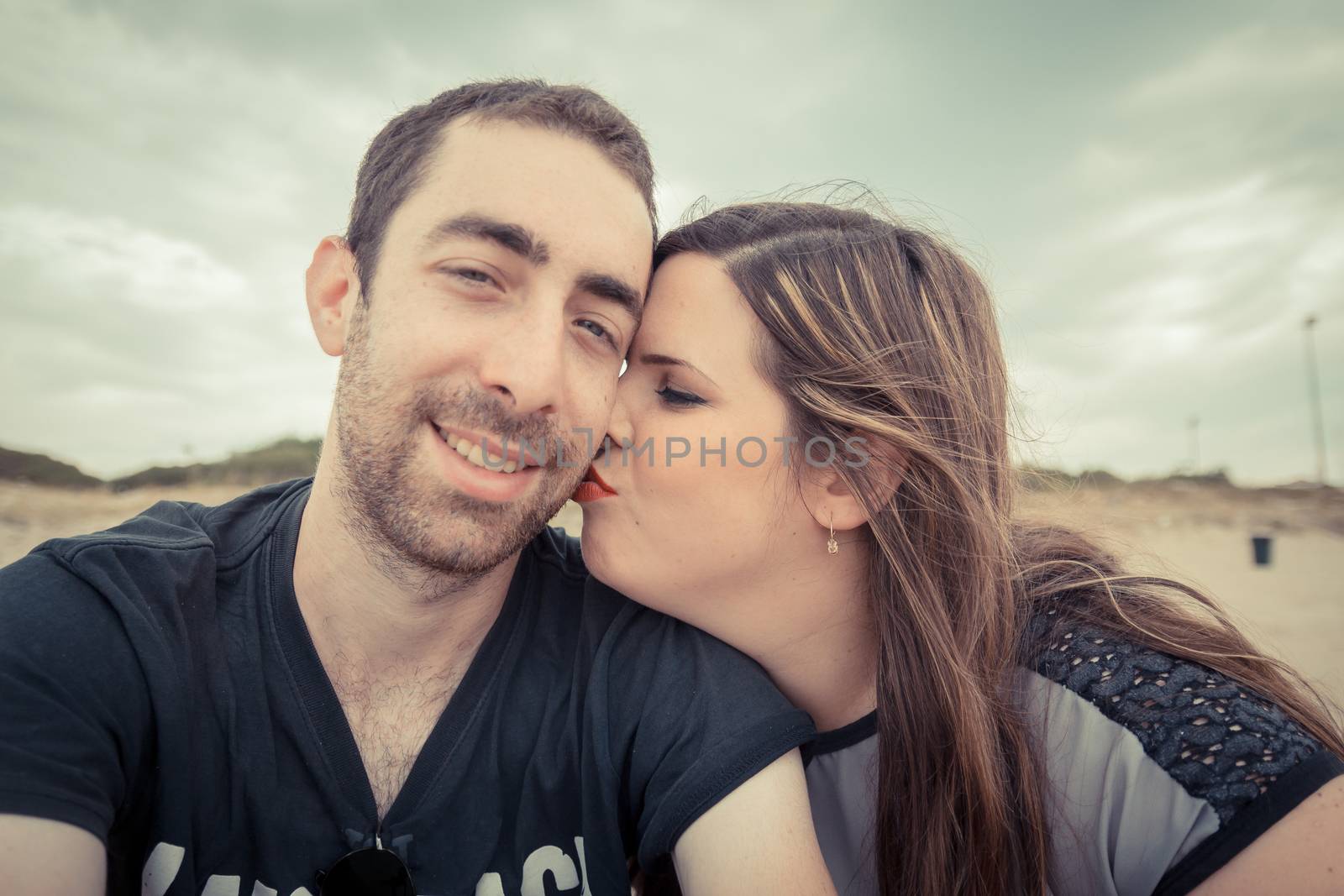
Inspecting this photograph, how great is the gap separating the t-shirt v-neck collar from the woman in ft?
1.63

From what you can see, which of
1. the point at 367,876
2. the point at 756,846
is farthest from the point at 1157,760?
the point at 367,876

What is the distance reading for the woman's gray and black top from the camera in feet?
5.83

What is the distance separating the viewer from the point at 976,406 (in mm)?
2586

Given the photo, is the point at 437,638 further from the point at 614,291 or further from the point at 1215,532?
the point at 1215,532

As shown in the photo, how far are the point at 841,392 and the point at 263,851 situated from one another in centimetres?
208

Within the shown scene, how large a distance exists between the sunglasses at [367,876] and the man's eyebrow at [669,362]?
1610 mm

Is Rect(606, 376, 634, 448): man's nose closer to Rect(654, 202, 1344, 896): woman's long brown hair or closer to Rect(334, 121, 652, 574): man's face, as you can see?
Rect(334, 121, 652, 574): man's face

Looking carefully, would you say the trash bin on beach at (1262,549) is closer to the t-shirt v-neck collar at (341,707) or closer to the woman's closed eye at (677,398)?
the woman's closed eye at (677,398)

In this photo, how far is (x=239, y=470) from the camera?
17750 millimetres

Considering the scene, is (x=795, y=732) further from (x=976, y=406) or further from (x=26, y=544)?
(x=26, y=544)

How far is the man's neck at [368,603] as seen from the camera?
7.13 feet

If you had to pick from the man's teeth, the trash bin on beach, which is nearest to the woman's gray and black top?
the man's teeth

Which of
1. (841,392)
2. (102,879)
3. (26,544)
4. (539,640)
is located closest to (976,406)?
(841,392)

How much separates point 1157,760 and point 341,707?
216cm
